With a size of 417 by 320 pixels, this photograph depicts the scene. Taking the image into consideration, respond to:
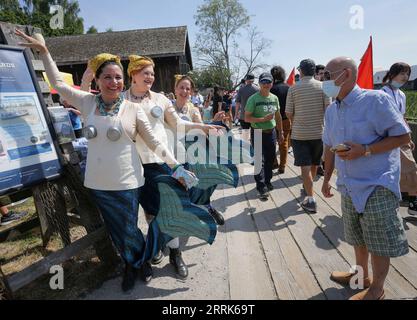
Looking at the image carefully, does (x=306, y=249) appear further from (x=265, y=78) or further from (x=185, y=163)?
(x=265, y=78)

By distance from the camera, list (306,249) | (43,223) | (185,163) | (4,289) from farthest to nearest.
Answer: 1. (185,163)
2. (43,223)
3. (306,249)
4. (4,289)

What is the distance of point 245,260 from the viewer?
287 cm

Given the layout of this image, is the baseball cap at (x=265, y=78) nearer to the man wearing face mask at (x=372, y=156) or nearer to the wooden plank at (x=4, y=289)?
the man wearing face mask at (x=372, y=156)

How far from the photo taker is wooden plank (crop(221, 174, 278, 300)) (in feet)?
7.80

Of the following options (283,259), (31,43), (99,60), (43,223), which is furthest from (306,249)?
(31,43)

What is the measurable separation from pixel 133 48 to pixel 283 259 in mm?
20119

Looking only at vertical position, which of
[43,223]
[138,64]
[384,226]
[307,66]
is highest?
[138,64]

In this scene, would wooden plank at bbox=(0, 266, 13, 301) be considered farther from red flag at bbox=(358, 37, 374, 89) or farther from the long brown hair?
red flag at bbox=(358, 37, 374, 89)

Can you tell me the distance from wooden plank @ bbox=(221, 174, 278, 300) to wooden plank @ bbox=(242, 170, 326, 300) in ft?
0.24

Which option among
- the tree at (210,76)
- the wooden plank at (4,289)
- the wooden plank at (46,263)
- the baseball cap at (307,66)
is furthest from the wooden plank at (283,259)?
the tree at (210,76)

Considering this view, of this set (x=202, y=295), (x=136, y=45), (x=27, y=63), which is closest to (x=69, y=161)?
(x=27, y=63)

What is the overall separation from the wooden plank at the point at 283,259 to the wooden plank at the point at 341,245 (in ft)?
1.39

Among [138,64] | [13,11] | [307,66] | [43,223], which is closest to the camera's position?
[138,64]
